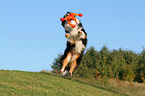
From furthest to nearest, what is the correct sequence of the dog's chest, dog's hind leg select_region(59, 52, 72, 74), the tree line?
the tree line → dog's hind leg select_region(59, 52, 72, 74) → the dog's chest

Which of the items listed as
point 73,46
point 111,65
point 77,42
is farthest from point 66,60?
point 111,65

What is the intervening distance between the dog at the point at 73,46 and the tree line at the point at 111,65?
18.9 meters

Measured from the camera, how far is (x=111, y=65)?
31.7 m

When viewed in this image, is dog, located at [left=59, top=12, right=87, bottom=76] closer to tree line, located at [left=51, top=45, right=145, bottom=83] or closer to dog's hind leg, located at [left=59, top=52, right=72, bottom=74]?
dog's hind leg, located at [left=59, top=52, right=72, bottom=74]

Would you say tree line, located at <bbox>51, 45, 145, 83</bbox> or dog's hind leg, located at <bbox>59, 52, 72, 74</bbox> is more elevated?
tree line, located at <bbox>51, 45, 145, 83</bbox>

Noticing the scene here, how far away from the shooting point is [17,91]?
13297mm

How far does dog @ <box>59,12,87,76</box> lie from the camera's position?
9320mm

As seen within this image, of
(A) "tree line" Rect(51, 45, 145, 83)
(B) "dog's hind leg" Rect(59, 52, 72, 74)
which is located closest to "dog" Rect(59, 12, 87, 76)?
(B) "dog's hind leg" Rect(59, 52, 72, 74)

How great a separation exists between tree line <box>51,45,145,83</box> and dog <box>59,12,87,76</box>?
61.9ft

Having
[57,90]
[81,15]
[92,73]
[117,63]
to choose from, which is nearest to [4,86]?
[57,90]

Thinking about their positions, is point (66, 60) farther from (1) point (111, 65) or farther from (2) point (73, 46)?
(1) point (111, 65)

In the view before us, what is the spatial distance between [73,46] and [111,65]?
2293cm

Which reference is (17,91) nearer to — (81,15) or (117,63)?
(81,15)

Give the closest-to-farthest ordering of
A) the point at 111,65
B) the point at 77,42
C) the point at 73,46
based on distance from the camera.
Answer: the point at 77,42 < the point at 73,46 < the point at 111,65
